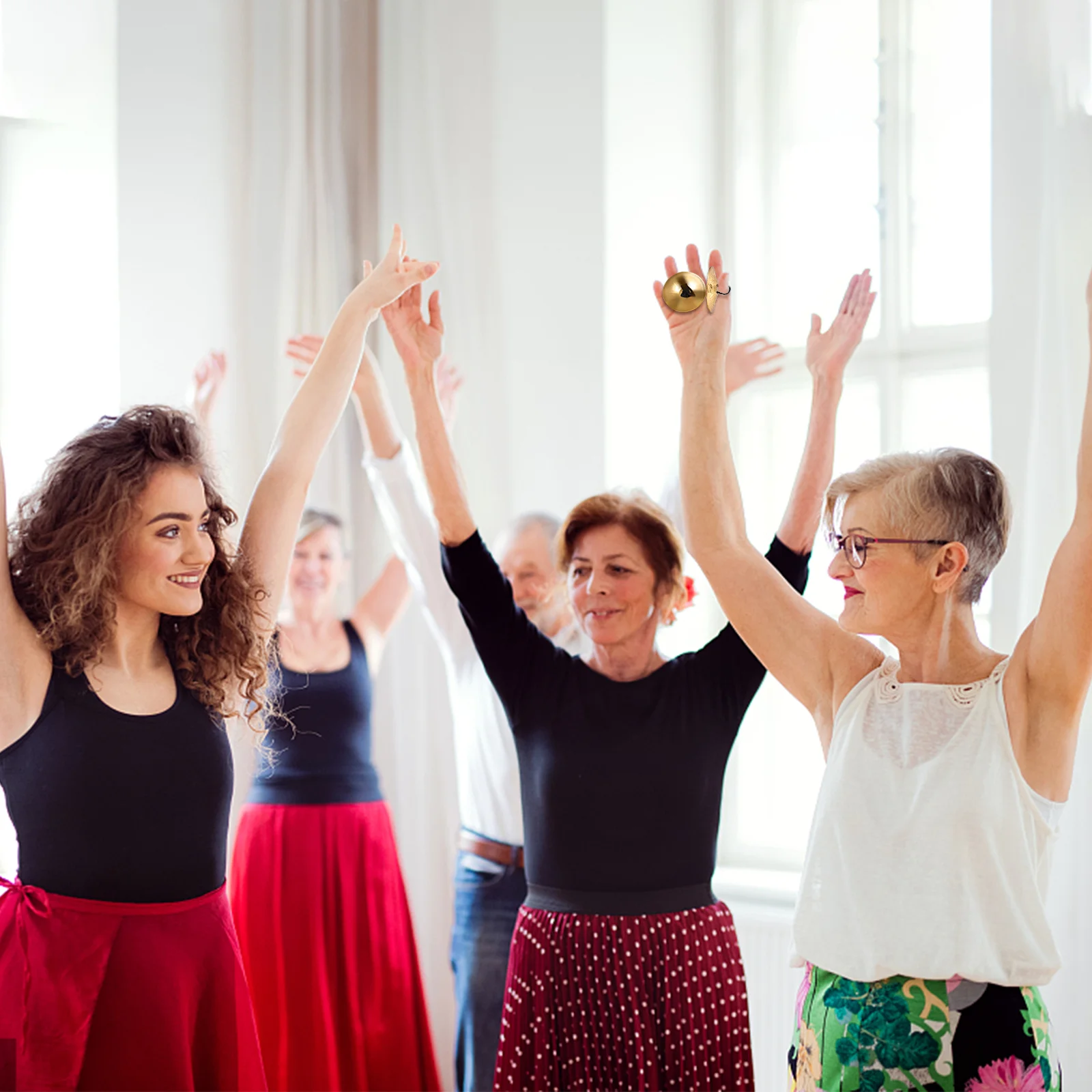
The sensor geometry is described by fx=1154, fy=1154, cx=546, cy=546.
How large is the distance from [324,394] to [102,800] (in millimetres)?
663

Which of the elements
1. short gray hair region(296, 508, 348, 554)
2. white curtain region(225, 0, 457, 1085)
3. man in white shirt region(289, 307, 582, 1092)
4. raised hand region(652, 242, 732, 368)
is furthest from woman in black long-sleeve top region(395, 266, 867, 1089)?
white curtain region(225, 0, 457, 1085)

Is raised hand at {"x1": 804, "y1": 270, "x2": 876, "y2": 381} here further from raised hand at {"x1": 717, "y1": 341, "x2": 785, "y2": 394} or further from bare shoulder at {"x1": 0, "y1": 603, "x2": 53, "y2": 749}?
bare shoulder at {"x1": 0, "y1": 603, "x2": 53, "y2": 749}

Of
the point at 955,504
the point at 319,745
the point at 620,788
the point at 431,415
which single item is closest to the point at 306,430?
the point at 431,415

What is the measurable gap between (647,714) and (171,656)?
2.32ft

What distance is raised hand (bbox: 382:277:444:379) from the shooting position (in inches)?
73.5

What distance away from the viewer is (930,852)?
129 cm

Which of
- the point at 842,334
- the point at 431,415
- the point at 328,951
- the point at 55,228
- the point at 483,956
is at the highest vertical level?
the point at 55,228

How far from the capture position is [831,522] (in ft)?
4.84

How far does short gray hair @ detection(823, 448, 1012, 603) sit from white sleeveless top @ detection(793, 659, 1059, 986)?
138 mm

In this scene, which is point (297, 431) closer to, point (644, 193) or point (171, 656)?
point (171, 656)

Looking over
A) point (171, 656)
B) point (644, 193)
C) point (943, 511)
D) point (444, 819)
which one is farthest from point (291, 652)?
point (943, 511)

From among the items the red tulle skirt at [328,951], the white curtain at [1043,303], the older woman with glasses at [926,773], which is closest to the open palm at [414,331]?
the older woman with glasses at [926,773]

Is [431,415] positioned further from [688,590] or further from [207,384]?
[207,384]

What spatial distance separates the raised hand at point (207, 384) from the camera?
2463 millimetres
